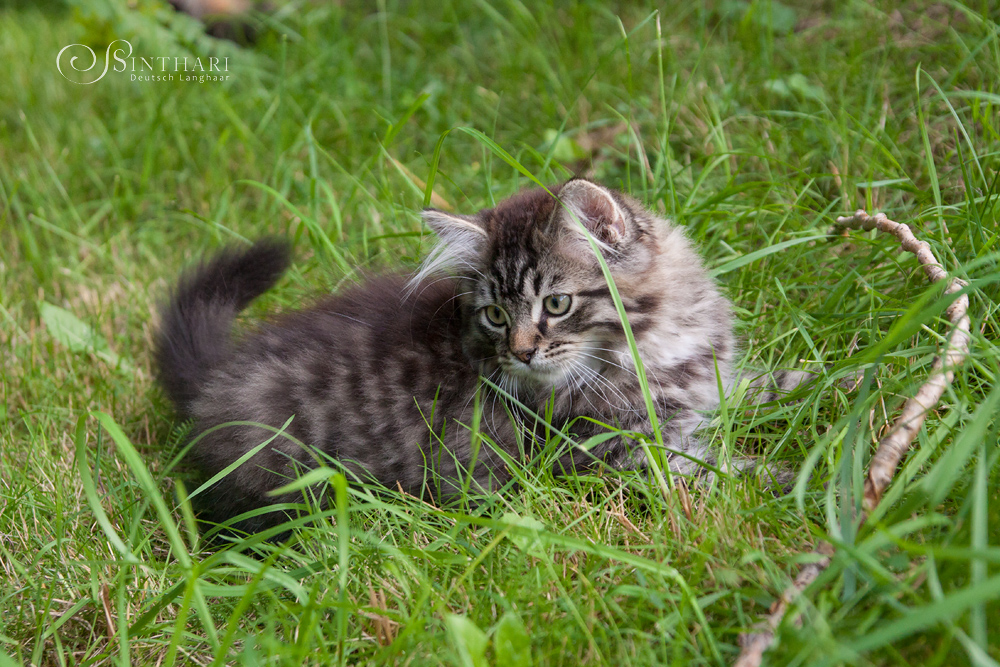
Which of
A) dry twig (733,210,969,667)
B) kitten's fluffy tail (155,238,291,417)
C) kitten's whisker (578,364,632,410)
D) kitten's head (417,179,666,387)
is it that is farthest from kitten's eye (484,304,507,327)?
dry twig (733,210,969,667)

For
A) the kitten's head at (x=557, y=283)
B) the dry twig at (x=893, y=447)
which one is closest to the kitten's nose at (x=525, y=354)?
the kitten's head at (x=557, y=283)

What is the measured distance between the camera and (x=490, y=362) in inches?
82.2

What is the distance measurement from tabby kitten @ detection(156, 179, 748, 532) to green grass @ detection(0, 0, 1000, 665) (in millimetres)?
151

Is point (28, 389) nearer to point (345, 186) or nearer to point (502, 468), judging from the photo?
point (345, 186)

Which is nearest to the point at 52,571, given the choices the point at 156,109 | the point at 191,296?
the point at 191,296

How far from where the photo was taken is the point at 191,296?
97.1 inches

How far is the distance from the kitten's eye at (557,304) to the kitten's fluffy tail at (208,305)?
0.92 m

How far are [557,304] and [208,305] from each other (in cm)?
117

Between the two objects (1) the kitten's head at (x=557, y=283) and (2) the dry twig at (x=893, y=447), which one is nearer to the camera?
(2) the dry twig at (x=893, y=447)

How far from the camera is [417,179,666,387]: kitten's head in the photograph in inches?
78.3

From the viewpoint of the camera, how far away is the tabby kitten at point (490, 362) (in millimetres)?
2000

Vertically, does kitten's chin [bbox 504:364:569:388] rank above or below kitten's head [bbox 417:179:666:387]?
below

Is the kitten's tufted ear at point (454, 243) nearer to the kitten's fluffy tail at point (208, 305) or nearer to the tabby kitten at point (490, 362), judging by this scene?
the tabby kitten at point (490, 362)

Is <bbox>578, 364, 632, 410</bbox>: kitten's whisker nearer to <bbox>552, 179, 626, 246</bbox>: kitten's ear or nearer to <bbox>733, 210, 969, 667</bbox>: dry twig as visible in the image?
<bbox>552, 179, 626, 246</bbox>: kitten's ear
